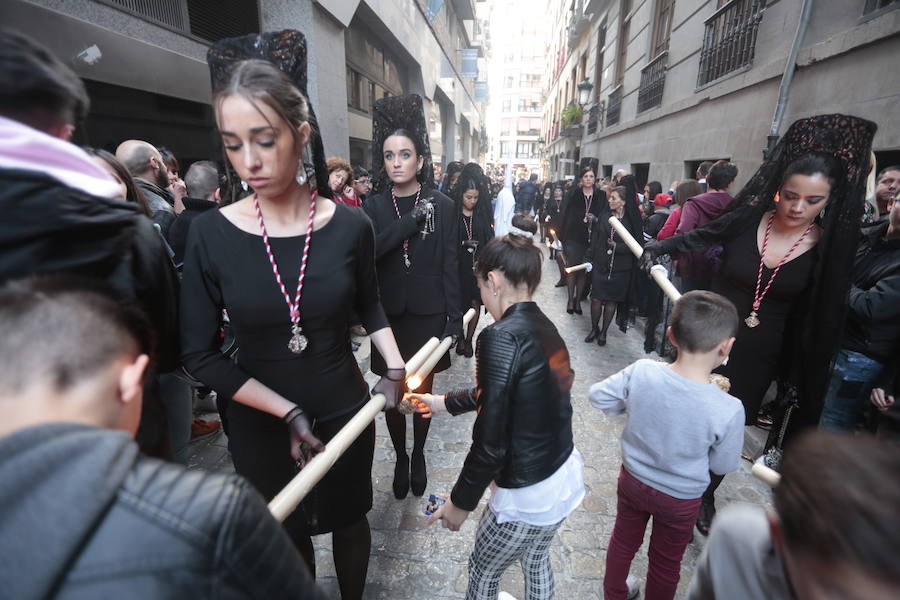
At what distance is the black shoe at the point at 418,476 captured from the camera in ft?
9.72

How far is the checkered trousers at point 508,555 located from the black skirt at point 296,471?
544 mm

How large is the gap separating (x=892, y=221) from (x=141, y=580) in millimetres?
3638

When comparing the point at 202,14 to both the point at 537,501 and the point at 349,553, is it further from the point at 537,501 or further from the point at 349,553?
the point at 537,501

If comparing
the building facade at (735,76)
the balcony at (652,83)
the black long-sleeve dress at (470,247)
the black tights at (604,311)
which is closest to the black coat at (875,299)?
the building facade at (735,76)

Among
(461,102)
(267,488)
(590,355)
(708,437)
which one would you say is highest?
(461,102)

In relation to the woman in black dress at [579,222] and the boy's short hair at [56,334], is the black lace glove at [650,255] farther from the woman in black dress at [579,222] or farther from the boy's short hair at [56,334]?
the woman in black dress at [579,222]

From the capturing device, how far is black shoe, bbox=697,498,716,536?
8.76ft

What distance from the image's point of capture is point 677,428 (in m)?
1.79

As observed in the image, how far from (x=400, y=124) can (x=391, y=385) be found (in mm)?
1925

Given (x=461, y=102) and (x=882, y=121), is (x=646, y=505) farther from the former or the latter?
(x=461, y=102)

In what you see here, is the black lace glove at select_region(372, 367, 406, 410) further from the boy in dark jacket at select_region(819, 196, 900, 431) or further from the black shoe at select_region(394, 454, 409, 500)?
the boy in dark jacket at select_region(819, 196, 900, 431)

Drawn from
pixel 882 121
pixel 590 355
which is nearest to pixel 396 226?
pixel 590 355

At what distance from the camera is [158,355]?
1.42 metres

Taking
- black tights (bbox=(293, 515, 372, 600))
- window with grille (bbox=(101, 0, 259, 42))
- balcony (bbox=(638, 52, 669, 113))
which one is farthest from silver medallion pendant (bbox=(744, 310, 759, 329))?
balcony (bbox=(638, 52, 669, 113))
